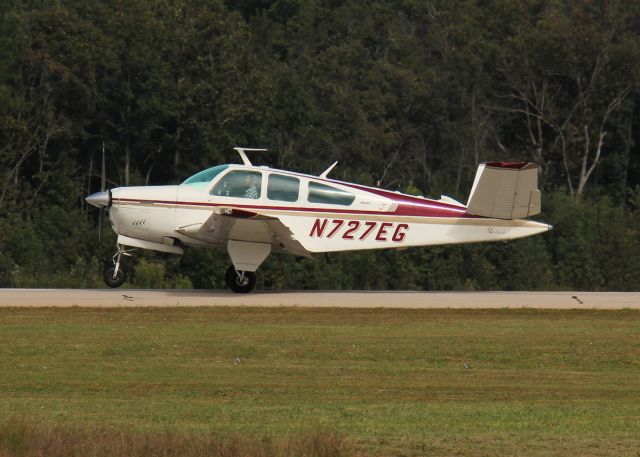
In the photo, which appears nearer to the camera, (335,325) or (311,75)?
(335,325)

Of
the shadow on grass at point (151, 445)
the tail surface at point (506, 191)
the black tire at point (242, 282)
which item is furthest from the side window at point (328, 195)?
the shadow on grass at point (151, 445)

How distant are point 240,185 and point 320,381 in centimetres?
773

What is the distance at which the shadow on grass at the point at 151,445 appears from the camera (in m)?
9.84

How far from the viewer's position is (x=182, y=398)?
1276 centimetres

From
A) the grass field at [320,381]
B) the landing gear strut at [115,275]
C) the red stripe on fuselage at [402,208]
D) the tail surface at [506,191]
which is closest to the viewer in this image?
the grass field at [320,381]

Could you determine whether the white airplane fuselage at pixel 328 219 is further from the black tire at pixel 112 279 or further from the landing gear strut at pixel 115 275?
the black tire at pixel 112 279

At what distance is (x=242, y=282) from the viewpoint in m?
21.7

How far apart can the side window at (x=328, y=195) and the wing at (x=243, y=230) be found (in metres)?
0.85

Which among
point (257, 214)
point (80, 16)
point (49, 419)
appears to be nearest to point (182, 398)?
point (49, 419)

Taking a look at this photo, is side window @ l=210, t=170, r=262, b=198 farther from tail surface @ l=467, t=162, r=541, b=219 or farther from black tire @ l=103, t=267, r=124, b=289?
tail surface @ l=467, t=162, r=541, b=219

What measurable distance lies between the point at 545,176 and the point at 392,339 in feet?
114

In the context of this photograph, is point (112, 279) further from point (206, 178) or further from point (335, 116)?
point (335, 116)

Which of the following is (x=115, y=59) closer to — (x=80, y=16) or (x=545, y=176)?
(x=80, y=16)

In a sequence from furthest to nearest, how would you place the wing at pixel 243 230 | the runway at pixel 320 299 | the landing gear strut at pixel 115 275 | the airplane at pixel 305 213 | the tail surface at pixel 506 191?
1. the landing gear strut at pixel 115 275
2. the airplane at pixel 305 213
3. the tail surface at pixel 506 191
4. the wing at pixel 243 230
5. the runway at pixel 320 299
